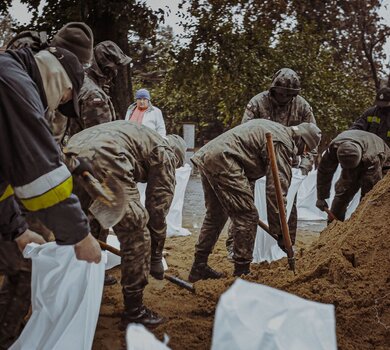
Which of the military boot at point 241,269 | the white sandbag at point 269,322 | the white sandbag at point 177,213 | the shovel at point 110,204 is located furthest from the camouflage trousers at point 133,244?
the white sandbag at point 177,213

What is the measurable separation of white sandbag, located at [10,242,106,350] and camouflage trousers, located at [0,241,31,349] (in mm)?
277

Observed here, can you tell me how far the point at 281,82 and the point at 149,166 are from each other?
2641mm

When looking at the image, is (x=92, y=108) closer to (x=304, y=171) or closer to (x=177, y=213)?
(x=304, y=171)

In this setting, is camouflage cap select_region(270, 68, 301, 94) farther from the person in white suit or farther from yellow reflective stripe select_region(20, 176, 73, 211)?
yellow reflective stripe select_region(20, 176, 73, 211)

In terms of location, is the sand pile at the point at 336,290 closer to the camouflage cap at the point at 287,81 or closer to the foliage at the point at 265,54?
the camouflage cap at the point at 287,81

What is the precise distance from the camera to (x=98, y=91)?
4.55 meters

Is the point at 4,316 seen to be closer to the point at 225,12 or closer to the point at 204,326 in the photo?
the point at 204,326

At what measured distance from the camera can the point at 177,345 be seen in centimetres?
333

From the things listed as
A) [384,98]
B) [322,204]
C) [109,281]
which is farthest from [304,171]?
[109,281]

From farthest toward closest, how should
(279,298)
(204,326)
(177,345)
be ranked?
(204,326) → (177,345) → (279,298)

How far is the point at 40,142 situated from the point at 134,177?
1622mm

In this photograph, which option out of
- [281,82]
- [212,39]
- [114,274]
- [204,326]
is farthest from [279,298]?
[212,39]

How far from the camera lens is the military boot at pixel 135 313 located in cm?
366

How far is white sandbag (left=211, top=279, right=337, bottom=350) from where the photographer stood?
1.27 meters
